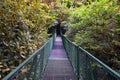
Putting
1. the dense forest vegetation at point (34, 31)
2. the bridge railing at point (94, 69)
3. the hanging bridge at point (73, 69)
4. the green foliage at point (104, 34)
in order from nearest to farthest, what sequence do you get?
the bridge railing at point (94, 69) → the hanging bridge at point (73, 69) → the dense forest vegetation at point (34, 31) → the green foliage at point (104, 34)

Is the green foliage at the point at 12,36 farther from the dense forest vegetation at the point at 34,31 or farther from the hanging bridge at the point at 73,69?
the hanging bridge at the point at 73,69

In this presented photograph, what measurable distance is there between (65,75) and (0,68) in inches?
156

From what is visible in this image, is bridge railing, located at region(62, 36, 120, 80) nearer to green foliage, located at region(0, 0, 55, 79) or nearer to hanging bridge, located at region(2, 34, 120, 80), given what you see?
hanging bridge, located at region(2, 34, 120, 80)

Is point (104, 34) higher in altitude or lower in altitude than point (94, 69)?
higher

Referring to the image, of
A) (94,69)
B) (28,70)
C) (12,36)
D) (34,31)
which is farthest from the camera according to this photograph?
(34,31)

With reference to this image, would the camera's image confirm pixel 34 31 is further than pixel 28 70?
Yes

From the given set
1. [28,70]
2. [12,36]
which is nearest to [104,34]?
[12,36]

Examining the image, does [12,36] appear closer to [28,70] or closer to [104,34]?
[28,70]

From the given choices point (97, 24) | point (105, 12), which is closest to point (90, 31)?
point (97, 24)

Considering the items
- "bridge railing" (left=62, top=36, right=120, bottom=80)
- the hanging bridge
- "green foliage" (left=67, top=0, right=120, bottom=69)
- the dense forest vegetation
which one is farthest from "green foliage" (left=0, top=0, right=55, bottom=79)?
"green foliage" (left=67, top=0, right=120, bottom=69)

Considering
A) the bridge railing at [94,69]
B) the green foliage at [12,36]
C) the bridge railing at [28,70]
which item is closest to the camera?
the bridge railing at [28,70]

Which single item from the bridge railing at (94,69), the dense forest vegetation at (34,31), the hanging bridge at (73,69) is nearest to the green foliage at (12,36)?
the dense forest vegetation at (34,31)

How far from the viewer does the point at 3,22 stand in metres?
4.76

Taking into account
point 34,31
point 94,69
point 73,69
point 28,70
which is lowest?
point 73,69
